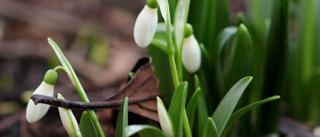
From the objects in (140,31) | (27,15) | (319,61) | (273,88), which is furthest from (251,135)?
(27,15)

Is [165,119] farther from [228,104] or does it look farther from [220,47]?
[220,47]

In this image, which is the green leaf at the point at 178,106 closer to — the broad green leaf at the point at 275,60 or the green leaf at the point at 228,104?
the green leaf at the point at 228,104

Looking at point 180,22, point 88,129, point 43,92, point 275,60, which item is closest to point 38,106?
point 43,92

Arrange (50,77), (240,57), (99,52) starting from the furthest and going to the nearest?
1. (99,52)
2. (240,57)
3. (50,77)

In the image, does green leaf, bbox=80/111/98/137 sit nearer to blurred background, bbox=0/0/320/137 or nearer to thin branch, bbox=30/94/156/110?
thin branch, bbox=30/94/156/110

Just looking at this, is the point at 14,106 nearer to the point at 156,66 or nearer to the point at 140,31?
the point at 156,66

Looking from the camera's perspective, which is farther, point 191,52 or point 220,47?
point 220,47
